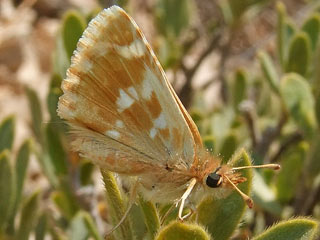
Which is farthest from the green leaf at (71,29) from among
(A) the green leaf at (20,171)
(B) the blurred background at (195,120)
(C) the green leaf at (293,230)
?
(C) the green leaf at (293,230)

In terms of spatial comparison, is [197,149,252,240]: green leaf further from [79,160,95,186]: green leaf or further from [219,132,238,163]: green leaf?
[79,160,95,186]: green leaf

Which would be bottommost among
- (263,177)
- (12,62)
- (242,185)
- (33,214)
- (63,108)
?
(263,177)

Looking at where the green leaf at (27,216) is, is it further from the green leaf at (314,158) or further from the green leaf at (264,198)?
the green leaf at (314,158)

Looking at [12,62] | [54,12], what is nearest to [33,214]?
[12,62]

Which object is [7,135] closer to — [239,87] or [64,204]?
[64,204]

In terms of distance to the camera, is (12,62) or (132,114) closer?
(132,114)

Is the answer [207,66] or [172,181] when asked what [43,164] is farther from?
[207,66]

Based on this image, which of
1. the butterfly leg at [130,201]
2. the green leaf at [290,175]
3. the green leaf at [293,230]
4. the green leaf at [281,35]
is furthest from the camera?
the green leaf at [281,35]
